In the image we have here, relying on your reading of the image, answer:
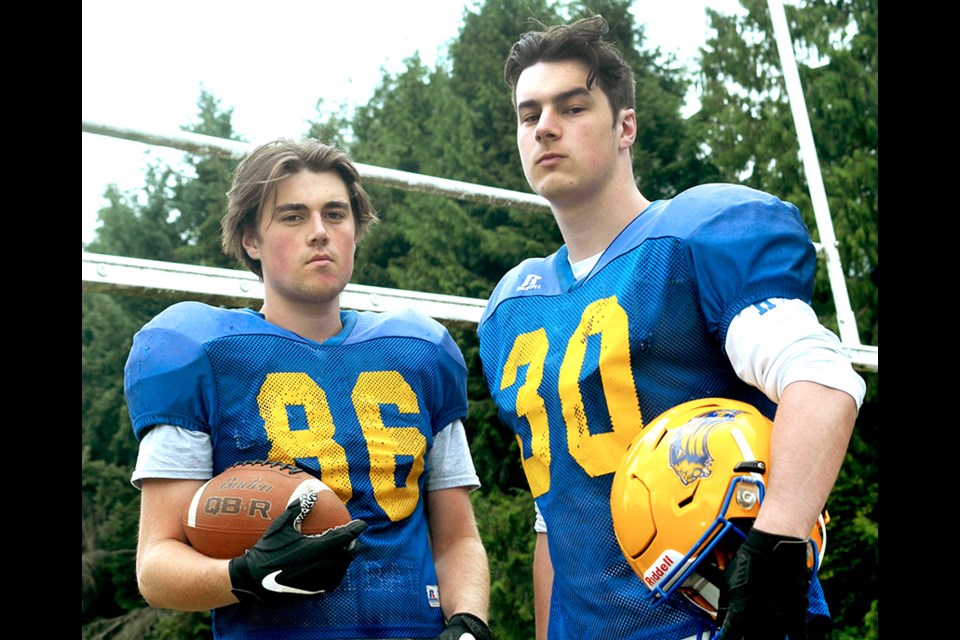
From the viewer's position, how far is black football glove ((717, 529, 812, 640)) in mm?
2217

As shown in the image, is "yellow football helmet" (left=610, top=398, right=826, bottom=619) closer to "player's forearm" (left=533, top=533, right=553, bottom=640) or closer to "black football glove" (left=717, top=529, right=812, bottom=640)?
"black football glove" (left=717, top=529, right=812, bottom=640)

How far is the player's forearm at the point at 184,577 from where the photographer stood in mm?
2768

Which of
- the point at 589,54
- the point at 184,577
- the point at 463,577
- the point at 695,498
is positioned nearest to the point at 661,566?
the point at 695,498

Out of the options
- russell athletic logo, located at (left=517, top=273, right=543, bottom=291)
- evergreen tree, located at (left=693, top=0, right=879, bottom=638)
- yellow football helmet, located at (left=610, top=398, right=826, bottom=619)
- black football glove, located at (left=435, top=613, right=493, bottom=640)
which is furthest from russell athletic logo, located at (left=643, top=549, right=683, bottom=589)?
evergreen tree, located at (left=693, top=0, right=879, bottom=638)

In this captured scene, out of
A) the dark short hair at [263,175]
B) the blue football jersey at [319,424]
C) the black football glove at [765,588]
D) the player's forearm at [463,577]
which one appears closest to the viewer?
the black football glove at [765,588]

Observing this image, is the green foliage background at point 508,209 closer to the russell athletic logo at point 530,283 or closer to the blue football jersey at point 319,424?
the blue football jersey at point 319,424

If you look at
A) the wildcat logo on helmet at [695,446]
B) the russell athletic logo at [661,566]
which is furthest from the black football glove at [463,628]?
the wildcat logo on helmet at [695,446]

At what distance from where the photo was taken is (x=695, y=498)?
93.2 inches

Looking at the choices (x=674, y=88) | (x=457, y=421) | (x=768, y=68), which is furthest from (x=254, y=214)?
(x=674, y=88)

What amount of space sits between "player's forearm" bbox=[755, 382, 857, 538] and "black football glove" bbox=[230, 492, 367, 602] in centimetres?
98

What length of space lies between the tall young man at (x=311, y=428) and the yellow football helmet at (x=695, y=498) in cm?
69

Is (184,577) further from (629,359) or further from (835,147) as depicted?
(835,147)

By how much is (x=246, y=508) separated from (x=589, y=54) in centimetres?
146
